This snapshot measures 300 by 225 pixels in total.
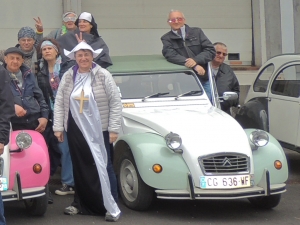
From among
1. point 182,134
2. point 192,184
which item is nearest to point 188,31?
point 182,134

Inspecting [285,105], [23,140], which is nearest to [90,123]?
[23,140]

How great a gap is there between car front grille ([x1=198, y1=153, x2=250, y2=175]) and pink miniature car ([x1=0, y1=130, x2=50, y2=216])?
1578mm

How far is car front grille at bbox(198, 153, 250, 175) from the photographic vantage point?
7281 mm

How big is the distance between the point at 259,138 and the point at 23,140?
2.46 meters

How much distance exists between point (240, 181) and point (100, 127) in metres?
1.50

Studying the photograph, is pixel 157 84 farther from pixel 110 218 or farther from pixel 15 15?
pixel 15 15

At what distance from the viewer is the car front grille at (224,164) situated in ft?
23.9

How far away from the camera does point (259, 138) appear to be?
25.3 feet

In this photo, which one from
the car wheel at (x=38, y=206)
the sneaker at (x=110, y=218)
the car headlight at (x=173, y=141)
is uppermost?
the car headlight at (x=173, y=141)

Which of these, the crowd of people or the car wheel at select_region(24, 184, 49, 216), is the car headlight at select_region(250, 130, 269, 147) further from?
the car wheel at select_region(24, 184, 49, 216)

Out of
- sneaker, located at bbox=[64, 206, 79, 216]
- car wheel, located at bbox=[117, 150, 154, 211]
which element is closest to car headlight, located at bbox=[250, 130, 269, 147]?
car wheel, located at bbox=[117, 150, 154, 211]

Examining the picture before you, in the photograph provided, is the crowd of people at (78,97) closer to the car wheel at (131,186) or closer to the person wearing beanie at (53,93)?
the person wearing beanie at (53,93)

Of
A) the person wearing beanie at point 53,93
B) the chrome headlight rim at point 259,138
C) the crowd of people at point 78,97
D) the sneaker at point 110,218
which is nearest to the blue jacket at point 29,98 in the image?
the crowd of people at point 78,97

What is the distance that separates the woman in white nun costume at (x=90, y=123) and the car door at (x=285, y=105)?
3055 millimetres
